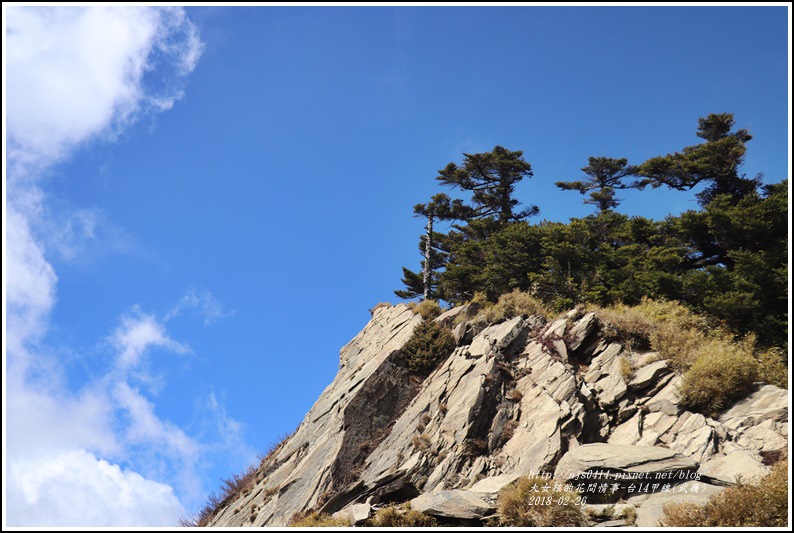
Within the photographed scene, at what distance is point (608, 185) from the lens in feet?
136

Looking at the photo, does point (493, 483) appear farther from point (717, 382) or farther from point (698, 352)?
point (698, 352)

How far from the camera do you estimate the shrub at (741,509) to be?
10469 millimetres

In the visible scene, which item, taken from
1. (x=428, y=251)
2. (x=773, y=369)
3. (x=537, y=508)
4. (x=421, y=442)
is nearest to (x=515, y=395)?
(x=421, y=442)

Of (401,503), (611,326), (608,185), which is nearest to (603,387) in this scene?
(611,326)

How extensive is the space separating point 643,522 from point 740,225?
58.6ft

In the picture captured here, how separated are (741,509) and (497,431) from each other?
7.43 m

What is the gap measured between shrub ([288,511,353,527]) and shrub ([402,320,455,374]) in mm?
8314

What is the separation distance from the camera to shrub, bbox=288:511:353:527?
1348 centimetres

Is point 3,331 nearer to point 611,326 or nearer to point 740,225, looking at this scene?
point 611,326

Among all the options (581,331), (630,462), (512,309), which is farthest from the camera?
(512,309)

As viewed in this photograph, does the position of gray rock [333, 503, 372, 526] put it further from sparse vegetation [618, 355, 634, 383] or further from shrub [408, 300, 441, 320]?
shrub [408, 300, 441, 320]

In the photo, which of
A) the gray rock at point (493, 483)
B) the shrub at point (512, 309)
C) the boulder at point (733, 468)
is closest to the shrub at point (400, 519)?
the gray rock at point (493, 483)

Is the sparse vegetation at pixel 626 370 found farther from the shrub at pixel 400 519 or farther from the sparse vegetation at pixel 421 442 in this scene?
the shrub at pixel 400 519

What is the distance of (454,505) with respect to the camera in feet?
41.8
